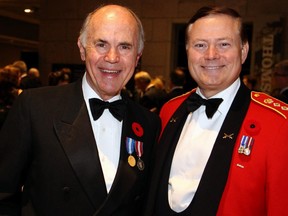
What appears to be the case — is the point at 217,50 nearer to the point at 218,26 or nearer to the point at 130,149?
the point at 218,26

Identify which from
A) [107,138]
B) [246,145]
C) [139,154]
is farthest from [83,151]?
→ [246,145]

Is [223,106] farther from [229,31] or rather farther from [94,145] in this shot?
[94,145]

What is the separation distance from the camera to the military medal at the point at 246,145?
6.49 feet

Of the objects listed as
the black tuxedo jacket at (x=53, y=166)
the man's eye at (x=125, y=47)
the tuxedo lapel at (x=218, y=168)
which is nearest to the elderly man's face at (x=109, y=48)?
the man's eye at (x=125, y=47)

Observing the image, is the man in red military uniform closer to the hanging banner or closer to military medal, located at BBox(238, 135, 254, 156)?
military medal, located at BBox(238, 135, 254, 156)

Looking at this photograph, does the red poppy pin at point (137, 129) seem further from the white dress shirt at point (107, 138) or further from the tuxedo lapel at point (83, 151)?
the tuxedo lapel at point (83, 151)

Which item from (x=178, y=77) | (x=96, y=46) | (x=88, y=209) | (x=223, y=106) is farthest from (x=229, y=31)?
(x=178, y=77)

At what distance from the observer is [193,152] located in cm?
215

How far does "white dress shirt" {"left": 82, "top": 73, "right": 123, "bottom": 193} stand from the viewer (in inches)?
79.0

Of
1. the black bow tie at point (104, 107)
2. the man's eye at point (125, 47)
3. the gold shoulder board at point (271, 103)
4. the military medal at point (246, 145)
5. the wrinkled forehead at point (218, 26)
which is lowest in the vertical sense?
the military medal at point (246, 145)

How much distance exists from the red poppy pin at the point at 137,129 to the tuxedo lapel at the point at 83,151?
0.27 meters

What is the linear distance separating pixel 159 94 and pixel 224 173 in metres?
4.32

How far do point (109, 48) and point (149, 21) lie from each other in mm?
7217

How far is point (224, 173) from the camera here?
200 centimetres
